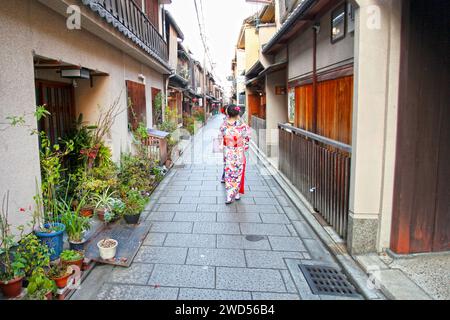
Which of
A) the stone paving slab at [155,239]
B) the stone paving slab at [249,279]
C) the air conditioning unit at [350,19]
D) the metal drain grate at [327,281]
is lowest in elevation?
the metal drain grate at [327,281]

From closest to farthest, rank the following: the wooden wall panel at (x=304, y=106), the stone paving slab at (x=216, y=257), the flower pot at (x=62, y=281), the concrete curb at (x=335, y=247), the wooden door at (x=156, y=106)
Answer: the flower pot at (x=62, y=281) < the concrete curb at (x=335, y=247) < the stone paving slab at (x=216, y=257) < the wooden wall panel at (x=304, y=106) < the wooden door at (x=156, y=106)

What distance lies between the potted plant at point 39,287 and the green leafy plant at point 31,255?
115mm

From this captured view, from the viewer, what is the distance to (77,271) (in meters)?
3.77

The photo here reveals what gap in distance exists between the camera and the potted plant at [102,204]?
573cm

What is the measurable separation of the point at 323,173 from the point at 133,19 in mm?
6345

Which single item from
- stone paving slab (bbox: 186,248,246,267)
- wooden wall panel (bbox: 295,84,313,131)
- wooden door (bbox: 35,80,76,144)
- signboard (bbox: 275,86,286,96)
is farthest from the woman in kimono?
signboard (bbox: 275,86,286,96)

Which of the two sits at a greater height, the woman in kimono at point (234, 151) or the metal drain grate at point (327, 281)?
the woman in kimono at point (234, 151)

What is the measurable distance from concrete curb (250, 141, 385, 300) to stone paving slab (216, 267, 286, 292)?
2.80 ft

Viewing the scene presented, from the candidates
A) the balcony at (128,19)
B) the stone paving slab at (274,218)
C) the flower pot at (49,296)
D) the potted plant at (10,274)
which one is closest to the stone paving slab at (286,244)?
the stone paving slab at (274,218)

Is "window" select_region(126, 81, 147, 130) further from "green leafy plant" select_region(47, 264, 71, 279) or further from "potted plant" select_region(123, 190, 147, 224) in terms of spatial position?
"green leafy plant" select_region(47, 264, 71, 279)

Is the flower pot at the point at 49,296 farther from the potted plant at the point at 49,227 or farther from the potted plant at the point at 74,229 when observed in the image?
the potted plant at the point at 74,229

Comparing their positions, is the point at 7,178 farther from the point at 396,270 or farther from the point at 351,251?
the point at 396,270

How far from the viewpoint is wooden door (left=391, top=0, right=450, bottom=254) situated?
3.82 m

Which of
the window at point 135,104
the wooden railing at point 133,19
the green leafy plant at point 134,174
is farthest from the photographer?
the window at point 135,104
